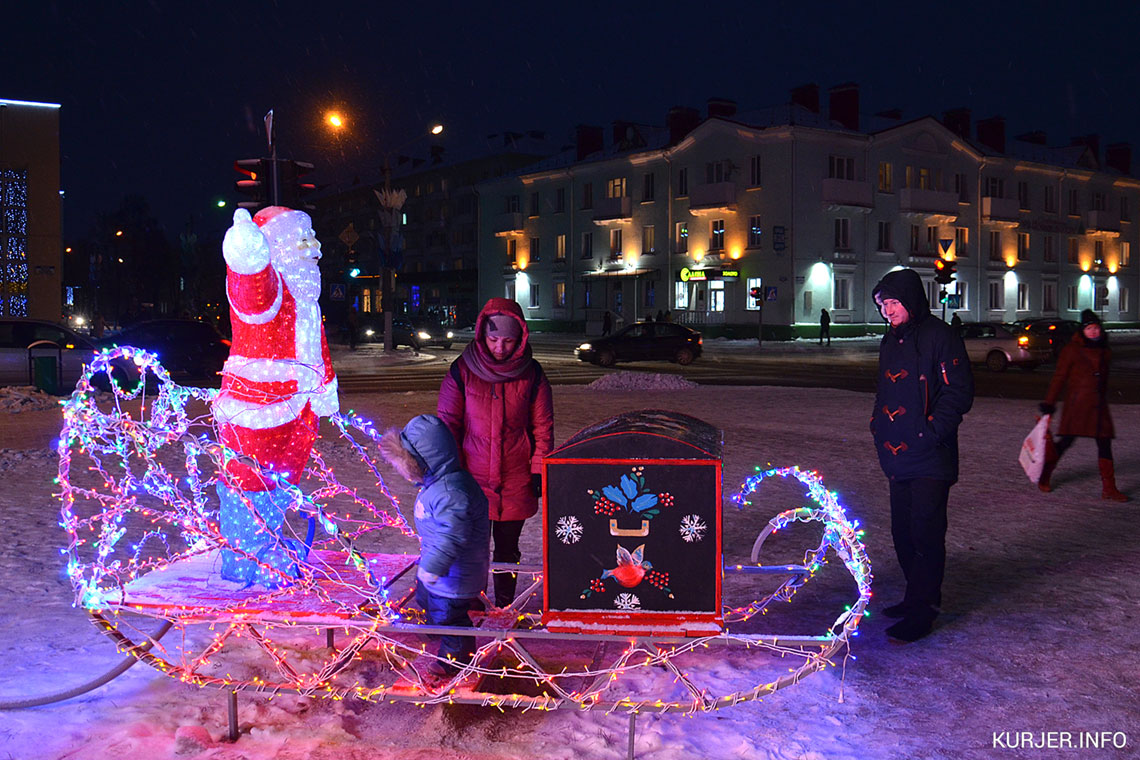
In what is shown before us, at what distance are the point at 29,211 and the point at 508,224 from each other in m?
29.5

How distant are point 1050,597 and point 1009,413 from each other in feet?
34.8

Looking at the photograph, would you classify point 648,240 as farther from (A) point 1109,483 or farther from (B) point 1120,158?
(A) point 1109,483

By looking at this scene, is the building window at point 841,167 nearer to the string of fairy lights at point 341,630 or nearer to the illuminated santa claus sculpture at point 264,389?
the string of fairy lights at point 341,630

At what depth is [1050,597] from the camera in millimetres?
5773

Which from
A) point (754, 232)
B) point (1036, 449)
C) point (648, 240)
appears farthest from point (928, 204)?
point (1036, 449)

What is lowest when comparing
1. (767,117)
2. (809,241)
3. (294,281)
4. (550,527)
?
(550,527)

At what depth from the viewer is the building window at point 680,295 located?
50.2m

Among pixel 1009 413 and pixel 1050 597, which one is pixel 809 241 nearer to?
pixel 1009 413

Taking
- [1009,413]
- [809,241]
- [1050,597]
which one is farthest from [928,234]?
[1050,597]

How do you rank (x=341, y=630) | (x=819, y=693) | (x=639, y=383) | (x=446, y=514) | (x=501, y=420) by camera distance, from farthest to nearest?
(x=639, y=383), (x=341, y=630), (x=501, y=420), (x=819, y=693), (x=446, y=514)

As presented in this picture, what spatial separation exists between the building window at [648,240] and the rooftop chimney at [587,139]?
28.9 ft

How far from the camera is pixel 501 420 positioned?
16.1 feet

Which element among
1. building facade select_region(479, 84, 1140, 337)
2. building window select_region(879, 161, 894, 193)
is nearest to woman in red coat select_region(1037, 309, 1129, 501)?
building facade select_region(479, 84, 1140, 337)

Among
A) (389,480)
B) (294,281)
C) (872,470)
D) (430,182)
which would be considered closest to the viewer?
(294,281)
